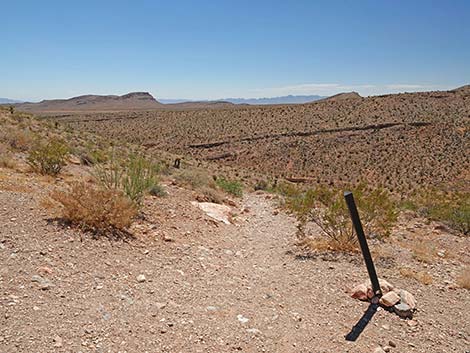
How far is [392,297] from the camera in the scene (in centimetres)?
551

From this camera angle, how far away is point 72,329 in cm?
406

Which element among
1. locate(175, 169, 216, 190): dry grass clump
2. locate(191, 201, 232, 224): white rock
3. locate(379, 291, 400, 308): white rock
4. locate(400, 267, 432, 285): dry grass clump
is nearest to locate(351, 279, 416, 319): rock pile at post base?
locate(379, 291, 400, 308): white rock

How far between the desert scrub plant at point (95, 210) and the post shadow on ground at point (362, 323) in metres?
4.14

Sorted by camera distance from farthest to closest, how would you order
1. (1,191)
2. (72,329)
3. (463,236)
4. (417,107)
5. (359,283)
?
(417,107) < (463,236) < (1,191) < (359,283) < (72,329)

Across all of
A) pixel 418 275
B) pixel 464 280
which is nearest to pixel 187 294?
pixel 418 275

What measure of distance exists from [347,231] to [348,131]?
32823mm

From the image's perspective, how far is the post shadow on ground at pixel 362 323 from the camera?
4775 mm

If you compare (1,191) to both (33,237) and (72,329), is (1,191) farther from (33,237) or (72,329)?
(72,329)

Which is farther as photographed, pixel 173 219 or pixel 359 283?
pixel 173 219

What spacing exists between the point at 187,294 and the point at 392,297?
2885mm

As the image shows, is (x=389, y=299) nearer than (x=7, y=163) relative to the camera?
Yes

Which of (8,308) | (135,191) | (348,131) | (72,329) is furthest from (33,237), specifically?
(348,131)

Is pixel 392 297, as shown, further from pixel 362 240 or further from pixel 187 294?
pixel 187 294

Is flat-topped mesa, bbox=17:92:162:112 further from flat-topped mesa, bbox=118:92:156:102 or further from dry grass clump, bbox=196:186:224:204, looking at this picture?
dry grass clump, bbox=196:186:224:204
